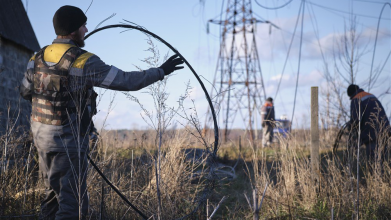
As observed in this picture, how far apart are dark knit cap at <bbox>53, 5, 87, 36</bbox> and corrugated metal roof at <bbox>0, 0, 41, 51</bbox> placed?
464cm

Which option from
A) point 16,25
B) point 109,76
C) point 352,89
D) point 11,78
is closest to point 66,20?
point 109,76

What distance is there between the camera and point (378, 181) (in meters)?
4.49

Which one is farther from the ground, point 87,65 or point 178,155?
point 87,65

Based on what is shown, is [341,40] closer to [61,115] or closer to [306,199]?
[306,199]

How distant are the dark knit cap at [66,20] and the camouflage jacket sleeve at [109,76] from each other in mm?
312

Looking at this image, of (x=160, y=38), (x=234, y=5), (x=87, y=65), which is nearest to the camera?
(x=87, y=65)

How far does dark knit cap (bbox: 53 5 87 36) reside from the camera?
2.98 m

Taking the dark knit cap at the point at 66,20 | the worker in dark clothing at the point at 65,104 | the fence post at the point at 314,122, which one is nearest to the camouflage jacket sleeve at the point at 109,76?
the worker in dark clothing at the point at 65,104

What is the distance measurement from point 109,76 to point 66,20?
58 cm

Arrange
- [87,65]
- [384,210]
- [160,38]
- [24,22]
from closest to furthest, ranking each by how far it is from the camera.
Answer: [87,65] < [160,38] < [384,210] < [24,22]

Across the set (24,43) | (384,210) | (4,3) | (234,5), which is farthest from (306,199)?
(234,5)

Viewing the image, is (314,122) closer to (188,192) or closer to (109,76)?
(188,192)

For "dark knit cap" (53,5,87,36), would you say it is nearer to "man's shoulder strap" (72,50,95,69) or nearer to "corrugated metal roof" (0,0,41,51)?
"man's shoulder strap" (72,50,95,69)

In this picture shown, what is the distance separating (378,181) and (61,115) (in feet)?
11.7
